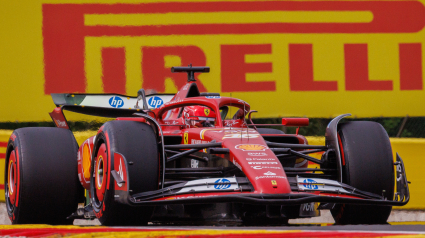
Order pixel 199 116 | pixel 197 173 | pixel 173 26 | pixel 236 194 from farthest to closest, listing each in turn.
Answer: pixel 173 26 → pixel 199 116 → pixel 197 173 → pixel 236 194

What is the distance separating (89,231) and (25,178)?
2.38 meters

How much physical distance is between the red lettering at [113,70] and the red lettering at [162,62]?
1.17 ft

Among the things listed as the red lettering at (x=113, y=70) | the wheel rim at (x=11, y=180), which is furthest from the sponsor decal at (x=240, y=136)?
the red lettering at (x=113, y=70)

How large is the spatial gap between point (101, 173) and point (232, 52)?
5219 millimetres

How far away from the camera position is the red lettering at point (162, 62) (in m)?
10.4

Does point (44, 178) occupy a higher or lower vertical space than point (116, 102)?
lower

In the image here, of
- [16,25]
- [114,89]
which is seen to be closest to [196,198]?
[114,89]

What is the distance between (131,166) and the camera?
17.3 ft

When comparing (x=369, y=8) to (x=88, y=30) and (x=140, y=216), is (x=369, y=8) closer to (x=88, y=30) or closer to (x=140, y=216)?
(x=88, y=30)

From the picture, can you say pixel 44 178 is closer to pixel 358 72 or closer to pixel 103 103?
pixel 103 103

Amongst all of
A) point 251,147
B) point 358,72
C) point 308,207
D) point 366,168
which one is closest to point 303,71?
point 358,72

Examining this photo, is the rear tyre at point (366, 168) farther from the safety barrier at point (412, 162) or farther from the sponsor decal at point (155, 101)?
the sponsor decal at point (155, 101)

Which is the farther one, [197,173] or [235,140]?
[197,173]

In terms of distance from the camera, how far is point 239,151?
17.6ft
